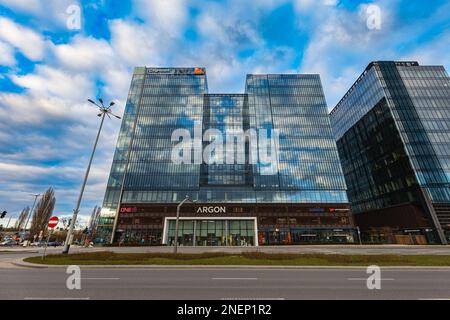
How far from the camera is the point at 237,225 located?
57906 mm

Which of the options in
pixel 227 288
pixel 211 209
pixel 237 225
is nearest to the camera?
pixel 227 288

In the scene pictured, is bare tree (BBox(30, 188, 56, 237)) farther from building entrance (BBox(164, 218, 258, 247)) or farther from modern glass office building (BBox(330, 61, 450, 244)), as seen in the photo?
modern glass office building (BBox(330, 61, 450, 244))

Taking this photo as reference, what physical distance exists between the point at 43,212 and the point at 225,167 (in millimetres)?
62137

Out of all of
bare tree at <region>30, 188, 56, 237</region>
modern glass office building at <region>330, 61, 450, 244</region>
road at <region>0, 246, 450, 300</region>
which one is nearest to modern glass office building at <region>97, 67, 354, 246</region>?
modern glass office building at <region>330, 61, 450, 244</region>

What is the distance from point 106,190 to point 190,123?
33.3m

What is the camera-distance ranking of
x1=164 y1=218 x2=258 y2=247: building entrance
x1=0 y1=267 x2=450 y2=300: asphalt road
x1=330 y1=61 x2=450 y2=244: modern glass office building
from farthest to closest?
x1=164 y1=218 x2=258 y2=247: building entrance, x1=330 y1=61 x2=450 y2=244: modern glass office building, x1=0 y1=267 x2=450 y2=300: asphalt road

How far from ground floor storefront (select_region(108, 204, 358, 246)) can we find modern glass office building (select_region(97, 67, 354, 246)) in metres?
0.27

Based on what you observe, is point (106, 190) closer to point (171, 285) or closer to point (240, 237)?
point (240, 237)

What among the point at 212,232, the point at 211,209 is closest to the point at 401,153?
the point at 211,209

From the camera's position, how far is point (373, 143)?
249 feet

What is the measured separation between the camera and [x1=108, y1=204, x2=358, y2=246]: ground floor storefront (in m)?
55.8

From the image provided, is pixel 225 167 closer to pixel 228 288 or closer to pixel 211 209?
pixel 211 209
